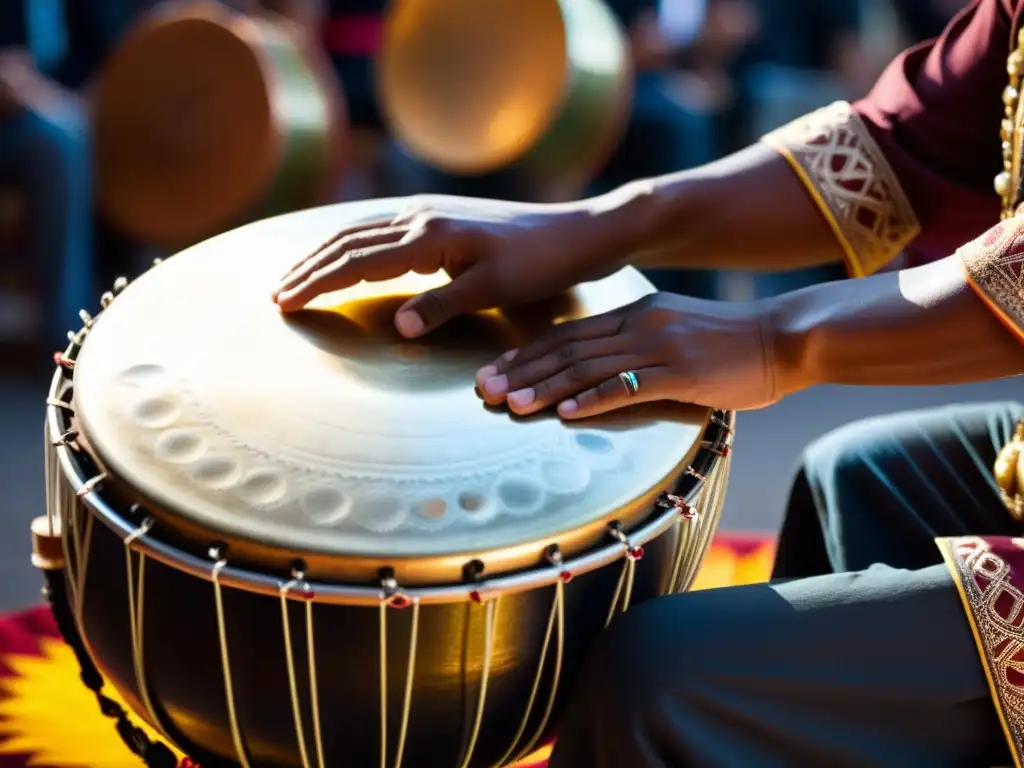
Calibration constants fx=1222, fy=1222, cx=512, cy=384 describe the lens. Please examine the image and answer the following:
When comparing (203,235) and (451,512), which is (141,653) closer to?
(451,512)

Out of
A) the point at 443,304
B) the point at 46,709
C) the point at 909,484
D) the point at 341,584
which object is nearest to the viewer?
the point at 341,584

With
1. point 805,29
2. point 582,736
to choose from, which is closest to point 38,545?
point 582,736

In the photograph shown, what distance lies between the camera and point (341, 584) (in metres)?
0.77

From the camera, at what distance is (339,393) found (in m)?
0.88

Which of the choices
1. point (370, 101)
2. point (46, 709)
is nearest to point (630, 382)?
point (46, 709)

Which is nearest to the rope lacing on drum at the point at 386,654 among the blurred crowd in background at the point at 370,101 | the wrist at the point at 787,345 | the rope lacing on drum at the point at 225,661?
the rope lacing on drum at the point at 225,661

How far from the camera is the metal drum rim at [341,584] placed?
763mm

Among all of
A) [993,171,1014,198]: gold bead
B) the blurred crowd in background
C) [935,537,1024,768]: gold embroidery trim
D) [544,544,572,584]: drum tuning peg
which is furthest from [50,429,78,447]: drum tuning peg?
the blurred crowd in background

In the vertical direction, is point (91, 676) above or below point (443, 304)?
below

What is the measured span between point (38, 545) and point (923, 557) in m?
0.78

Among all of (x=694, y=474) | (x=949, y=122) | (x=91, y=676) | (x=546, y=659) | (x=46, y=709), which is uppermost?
(x=949, y=122)

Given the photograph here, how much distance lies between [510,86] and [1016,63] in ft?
6.97

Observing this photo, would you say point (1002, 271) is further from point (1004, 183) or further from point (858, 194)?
point (858, 194)

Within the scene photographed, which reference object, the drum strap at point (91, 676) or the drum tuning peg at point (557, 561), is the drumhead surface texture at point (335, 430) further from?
the drum strap at point (91, 676)
